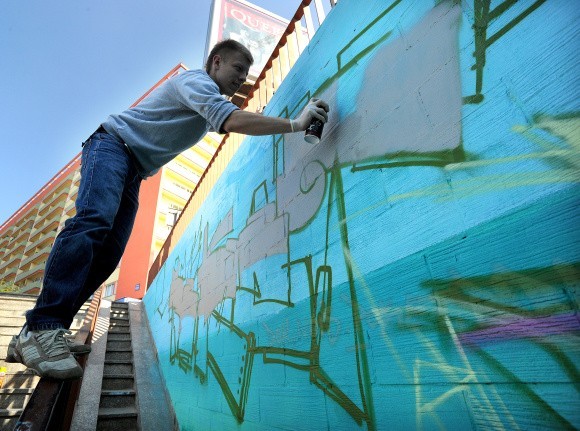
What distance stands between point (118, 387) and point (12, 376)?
1.81 m

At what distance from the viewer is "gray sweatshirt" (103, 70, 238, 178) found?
1869mm

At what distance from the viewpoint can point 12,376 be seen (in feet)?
15.2

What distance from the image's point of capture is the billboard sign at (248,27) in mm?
12297

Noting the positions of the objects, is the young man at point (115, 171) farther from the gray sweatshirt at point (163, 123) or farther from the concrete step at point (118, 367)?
the concrete step at point (118, 367)

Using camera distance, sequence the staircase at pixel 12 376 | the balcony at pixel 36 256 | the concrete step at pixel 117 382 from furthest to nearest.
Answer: the balcony at pixel 36 256 < the concrete step at pixel 117 382 < the staircase at pixel 12 376

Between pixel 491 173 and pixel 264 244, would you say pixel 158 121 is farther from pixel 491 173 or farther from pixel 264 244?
pixel 491 173

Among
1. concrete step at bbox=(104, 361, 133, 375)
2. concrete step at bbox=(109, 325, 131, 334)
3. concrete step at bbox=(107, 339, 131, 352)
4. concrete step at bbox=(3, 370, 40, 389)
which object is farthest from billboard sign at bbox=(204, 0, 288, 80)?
concrete step at bbox=(3, 370, 40, 389)

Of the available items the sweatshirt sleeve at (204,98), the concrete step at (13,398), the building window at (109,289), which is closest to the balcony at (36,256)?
the building window at (109,289)

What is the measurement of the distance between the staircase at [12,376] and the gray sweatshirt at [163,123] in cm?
193

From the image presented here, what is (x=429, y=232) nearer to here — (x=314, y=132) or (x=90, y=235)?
(x=314, y=132)

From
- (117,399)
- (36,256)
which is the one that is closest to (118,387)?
(117,399)

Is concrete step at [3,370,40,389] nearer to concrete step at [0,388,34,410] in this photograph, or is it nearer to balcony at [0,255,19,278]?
concrete step at [0,388,34,410]

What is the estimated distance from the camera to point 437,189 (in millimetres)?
997

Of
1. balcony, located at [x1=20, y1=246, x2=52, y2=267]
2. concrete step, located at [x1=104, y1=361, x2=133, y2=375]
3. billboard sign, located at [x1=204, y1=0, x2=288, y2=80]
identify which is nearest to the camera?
concrete step, located at [x1=104, y1=361, x2=133, y2=375]
